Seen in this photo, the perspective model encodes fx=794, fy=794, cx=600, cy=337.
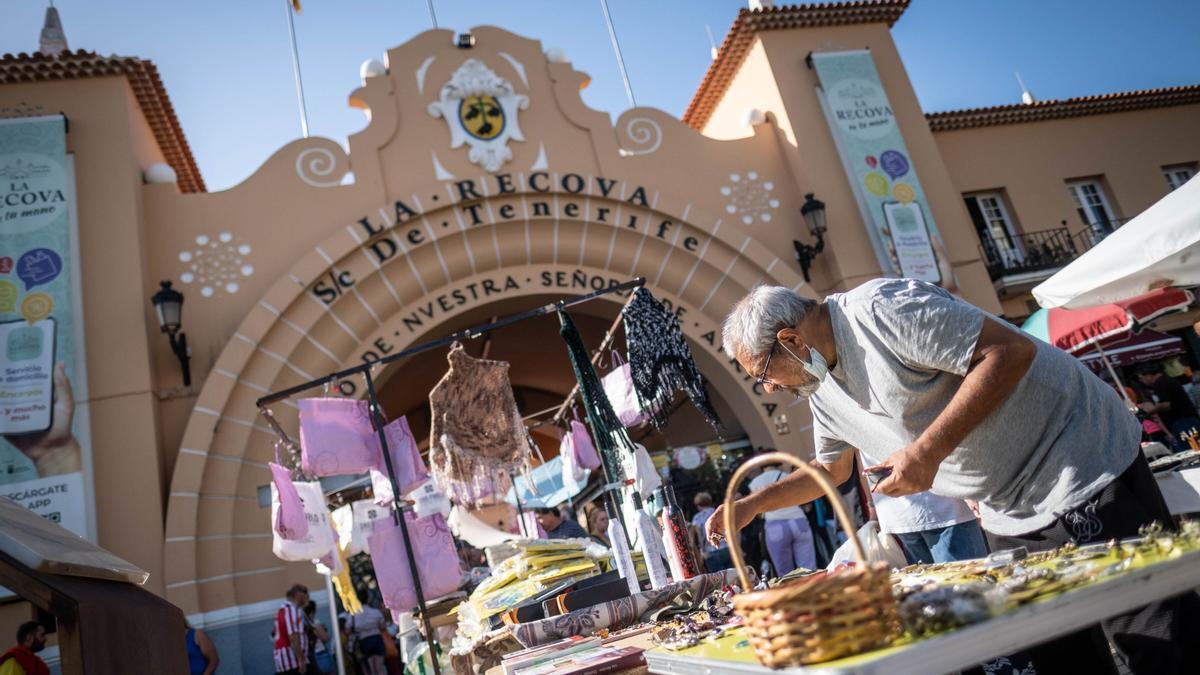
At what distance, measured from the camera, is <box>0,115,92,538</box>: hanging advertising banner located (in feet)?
24.8

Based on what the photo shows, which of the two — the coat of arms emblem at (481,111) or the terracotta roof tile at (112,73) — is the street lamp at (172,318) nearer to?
the terracotta roof tile at (112,73)

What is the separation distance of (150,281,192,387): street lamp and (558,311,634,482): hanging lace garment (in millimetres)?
4816

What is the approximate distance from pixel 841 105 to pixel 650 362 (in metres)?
7.14

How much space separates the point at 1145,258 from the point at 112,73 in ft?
33.6

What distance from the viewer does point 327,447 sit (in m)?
6.06

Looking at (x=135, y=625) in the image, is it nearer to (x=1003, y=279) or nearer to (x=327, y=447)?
(x=327, y=447)

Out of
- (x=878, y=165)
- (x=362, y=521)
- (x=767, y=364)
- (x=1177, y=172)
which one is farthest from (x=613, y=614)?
(x=1177, y=172)

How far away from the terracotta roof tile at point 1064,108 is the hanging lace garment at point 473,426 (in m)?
9.77

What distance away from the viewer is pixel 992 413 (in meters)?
2.20

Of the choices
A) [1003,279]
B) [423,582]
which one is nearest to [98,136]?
[423,582]

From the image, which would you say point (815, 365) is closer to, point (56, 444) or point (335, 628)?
point (335, 628)

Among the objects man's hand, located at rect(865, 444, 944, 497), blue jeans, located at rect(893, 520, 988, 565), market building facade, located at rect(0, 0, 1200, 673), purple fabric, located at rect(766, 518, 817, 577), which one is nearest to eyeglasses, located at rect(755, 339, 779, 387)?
man's hand, located at rect(865, 444, 944, 497)

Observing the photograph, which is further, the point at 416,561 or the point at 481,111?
the point at 481,111

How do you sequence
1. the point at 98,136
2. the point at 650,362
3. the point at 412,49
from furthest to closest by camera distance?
the point at 412,49 < the point at 98,136 < the point at 650,362
